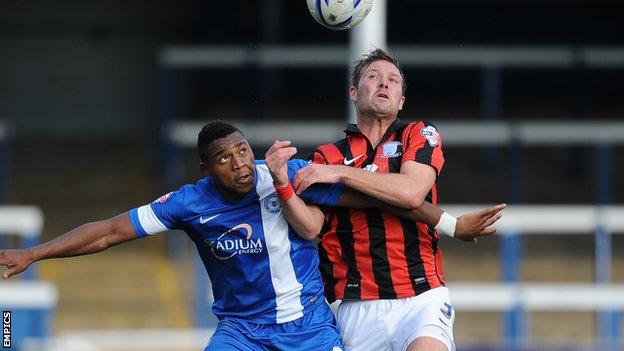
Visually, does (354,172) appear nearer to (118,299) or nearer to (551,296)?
(551,296)

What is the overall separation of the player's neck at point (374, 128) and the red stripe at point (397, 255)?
0.32 metres

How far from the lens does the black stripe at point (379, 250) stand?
5.54 meters

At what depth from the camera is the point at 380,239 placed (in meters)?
5.53

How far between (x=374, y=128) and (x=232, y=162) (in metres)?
0.70

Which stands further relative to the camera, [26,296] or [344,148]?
[26,296]

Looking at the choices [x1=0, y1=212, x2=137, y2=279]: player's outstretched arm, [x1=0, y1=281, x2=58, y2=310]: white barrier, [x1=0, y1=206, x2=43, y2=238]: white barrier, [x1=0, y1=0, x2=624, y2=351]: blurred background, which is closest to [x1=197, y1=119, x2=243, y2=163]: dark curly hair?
[x1=0, y1=212, x2=137, y2=279]: player's outstretched arm

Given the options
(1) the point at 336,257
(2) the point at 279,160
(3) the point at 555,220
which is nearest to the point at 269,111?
(3) the point at 555,220

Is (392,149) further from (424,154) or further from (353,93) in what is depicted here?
(353,93)

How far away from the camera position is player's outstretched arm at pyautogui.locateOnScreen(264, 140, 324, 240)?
16.6 feet

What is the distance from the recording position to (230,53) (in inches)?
627

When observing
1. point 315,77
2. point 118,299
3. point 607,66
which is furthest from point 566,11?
point 118,299

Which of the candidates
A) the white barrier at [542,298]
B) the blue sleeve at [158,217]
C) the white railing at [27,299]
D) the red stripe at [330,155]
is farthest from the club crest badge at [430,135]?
the white barrier at [542,298]

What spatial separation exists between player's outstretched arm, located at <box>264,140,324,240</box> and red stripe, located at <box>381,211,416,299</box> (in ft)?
1.03

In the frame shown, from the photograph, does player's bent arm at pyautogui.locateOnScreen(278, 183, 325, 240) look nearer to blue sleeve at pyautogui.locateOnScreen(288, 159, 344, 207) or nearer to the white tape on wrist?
blue sleeve at pyautogui.locateOnScreen(288, 159, 344, 207)
